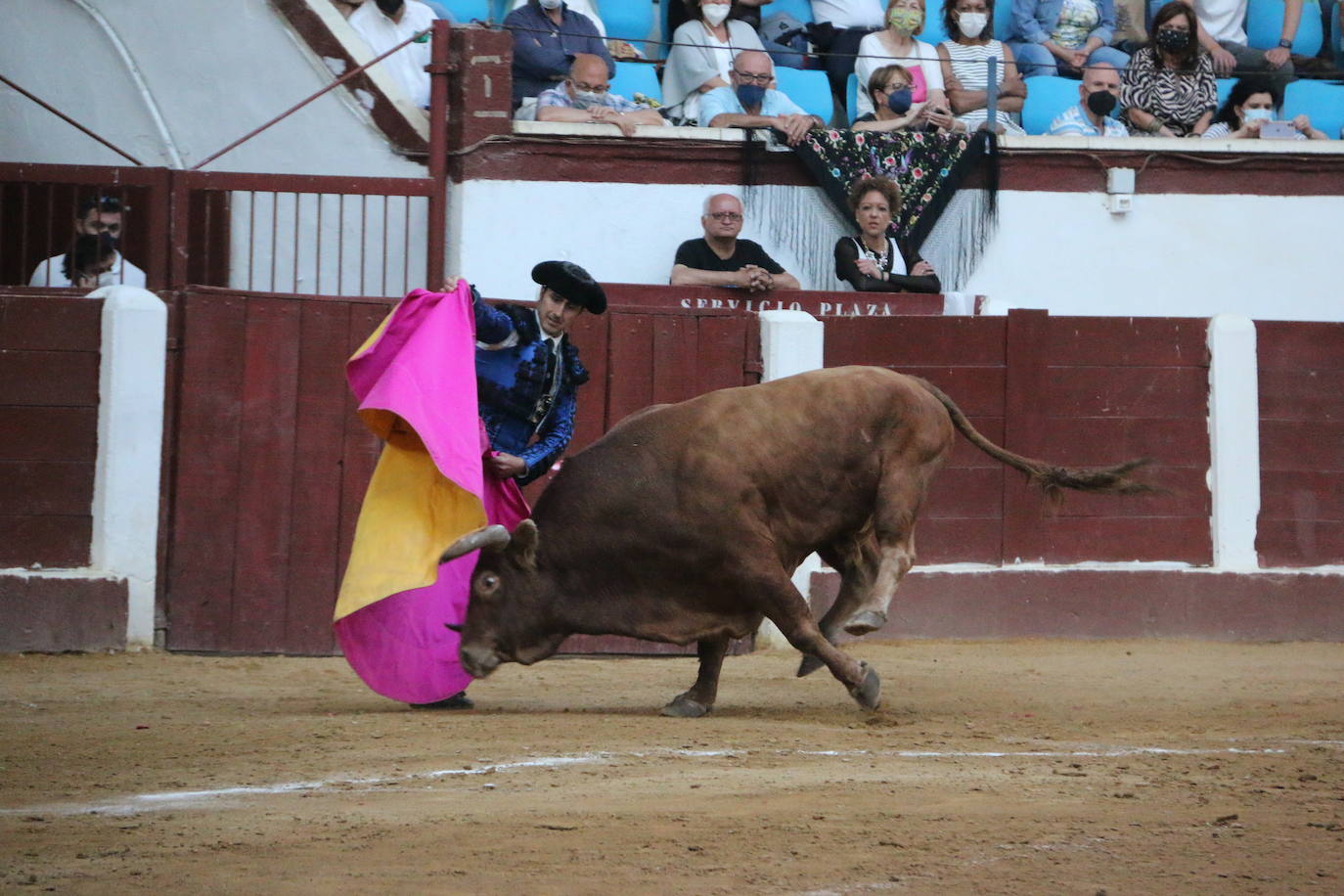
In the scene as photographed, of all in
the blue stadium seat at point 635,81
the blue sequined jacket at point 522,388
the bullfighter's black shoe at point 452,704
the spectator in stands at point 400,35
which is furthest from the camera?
the blue stadium seat at point 635,81

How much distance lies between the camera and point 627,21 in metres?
10.9

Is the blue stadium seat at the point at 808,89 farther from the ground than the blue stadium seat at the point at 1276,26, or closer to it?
closer to it

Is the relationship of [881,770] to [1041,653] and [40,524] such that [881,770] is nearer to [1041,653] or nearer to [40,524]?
[1041,653]

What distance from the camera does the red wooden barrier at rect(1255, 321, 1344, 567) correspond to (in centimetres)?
888

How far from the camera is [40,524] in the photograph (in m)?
7.55

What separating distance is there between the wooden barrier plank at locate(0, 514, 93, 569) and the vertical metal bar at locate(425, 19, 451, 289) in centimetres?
236

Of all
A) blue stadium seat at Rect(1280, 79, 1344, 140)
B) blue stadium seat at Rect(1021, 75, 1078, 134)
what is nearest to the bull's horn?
blue stadium seat at Rect(1021, 75, 1078, 134)

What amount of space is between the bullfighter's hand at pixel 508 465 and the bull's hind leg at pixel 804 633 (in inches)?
35.3

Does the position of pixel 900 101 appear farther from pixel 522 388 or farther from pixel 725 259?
pixel 522 388

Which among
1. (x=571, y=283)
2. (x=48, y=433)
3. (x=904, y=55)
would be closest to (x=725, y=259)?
(x=904, y=55)

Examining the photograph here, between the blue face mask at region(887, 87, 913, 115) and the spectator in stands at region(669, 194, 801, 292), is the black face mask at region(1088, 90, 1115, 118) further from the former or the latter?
the spectator in stands at region(669, 194, 801, 292)

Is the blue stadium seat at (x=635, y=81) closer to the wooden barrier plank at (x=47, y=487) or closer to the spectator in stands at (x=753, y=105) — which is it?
the spectator in stands at (x=753, y=105)

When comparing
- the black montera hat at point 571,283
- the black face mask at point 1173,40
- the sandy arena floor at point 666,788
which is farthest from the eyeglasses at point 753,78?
the black montera hat at point 571,283

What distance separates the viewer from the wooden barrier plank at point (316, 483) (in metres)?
7.76
